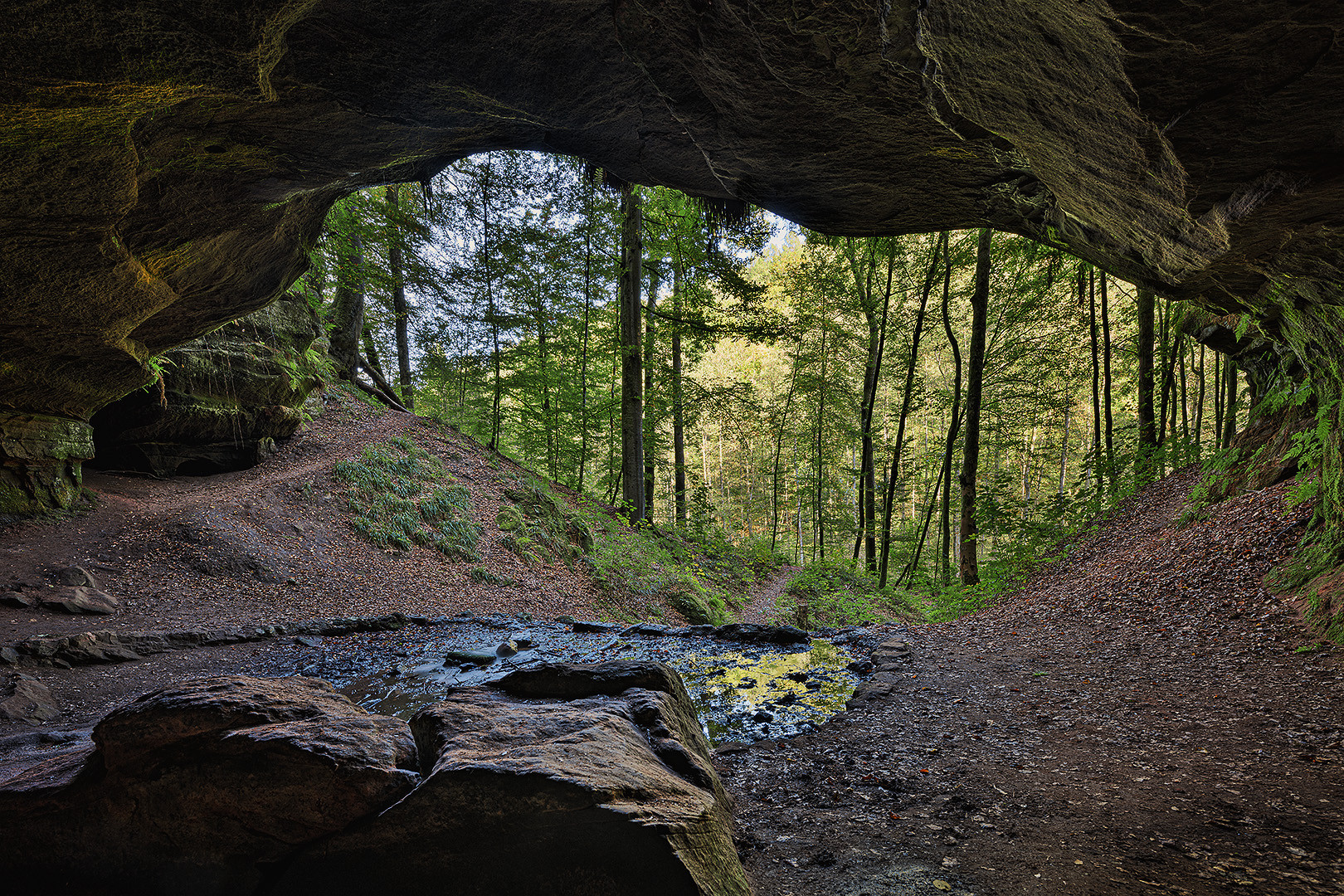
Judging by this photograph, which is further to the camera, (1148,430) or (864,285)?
(864,285)

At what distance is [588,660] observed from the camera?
6.29 meters

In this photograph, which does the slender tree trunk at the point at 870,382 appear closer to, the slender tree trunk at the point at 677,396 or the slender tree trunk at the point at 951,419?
the slender tree trunk at the point at 951,419

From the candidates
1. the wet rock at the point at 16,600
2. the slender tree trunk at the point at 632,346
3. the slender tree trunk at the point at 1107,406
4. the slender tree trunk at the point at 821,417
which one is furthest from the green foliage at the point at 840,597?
the wet rock at the point at 16,600

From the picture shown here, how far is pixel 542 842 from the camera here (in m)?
2.29

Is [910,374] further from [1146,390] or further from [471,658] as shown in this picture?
[471,658]

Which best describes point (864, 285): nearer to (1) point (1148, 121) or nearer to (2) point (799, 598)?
(2) point (799, 598)

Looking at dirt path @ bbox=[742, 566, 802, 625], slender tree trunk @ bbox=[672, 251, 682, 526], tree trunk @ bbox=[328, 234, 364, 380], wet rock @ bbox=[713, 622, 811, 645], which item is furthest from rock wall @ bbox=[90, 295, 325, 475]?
dirt path @ bbox=[742, 566, 802, 625]

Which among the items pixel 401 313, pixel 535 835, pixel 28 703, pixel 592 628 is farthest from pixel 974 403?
pixel 401 313

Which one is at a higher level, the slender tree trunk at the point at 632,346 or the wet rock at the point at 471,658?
the slender tree trunk at the point at 632,346

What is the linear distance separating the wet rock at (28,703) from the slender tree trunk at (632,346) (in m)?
11.6

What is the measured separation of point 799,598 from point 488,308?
13184mm

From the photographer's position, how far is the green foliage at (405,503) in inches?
491

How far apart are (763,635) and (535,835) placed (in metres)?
6.95

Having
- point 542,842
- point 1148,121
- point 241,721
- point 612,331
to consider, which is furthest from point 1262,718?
point 612,331
